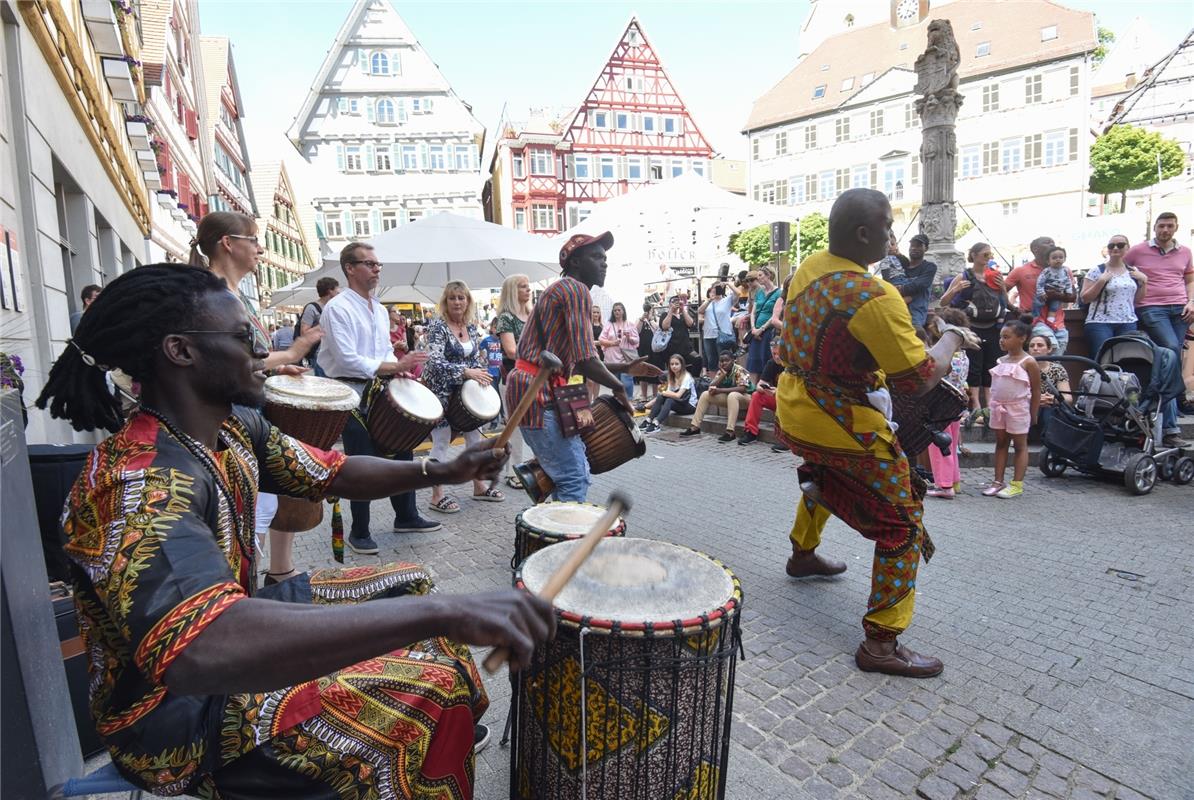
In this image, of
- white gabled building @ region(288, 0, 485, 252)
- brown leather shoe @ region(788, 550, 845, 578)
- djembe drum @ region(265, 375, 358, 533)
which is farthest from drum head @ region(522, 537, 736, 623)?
white gabled building @ region(288, 0, 485, 252)

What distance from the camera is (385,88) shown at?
3922cm

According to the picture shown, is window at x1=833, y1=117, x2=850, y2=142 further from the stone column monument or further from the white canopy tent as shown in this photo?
the stone column monument

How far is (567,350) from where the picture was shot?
3.88 m

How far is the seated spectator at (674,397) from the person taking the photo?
33.2 feet

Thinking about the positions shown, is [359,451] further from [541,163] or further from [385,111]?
[541,163]

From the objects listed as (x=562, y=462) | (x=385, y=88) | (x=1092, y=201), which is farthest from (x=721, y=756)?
(x=1092, y=201)

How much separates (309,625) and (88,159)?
8.18m

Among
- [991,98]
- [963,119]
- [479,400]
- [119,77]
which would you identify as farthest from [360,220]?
[479,400]

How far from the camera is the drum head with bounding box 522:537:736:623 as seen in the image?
1.79 metres

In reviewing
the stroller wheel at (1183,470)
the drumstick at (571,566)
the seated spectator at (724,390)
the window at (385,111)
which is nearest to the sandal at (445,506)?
the drumstick at (571,566)

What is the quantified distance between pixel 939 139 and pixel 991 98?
35979mm

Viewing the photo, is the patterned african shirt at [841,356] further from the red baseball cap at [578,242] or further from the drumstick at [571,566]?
the drumstick at [571,566]

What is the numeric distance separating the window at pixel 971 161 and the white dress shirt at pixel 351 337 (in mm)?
42451

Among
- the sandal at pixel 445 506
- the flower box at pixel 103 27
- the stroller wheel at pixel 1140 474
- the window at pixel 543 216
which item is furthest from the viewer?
the window at pixel 543 216
